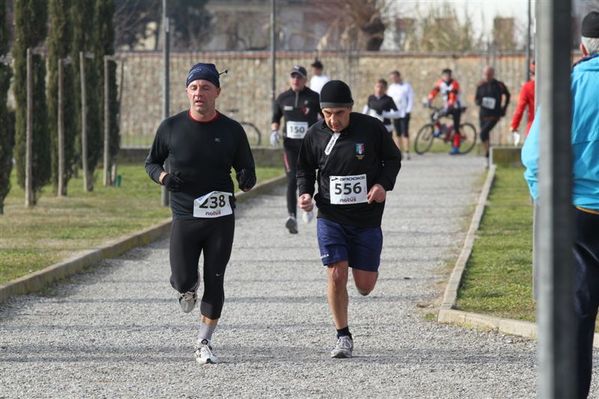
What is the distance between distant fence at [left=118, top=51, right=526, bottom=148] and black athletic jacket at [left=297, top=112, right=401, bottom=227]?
33.9m

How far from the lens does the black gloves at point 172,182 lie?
376 inches

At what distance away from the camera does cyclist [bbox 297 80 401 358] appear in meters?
9.68

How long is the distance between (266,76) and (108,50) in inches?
842

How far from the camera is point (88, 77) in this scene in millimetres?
25484

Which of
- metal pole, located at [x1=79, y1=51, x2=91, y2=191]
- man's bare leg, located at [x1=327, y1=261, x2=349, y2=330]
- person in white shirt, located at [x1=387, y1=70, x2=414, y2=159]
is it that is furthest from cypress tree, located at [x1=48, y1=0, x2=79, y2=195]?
man's bare leg, located at [x1=327, y1=261, x2=349, y2=330]

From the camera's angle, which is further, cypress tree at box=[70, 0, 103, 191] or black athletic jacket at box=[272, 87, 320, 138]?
cypress tree at box=[70, 0, 103, 191]

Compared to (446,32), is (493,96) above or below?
below

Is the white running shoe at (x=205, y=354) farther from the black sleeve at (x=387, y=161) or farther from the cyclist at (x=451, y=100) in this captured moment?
the cyclist at (x=451, y=100)

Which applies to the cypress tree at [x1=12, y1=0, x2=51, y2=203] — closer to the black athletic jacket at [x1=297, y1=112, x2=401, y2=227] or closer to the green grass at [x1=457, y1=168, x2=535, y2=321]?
the green grass at [x1=457, y1=168, x2=535, y2=321]

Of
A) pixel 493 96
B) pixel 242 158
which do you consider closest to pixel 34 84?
pixel 242 158

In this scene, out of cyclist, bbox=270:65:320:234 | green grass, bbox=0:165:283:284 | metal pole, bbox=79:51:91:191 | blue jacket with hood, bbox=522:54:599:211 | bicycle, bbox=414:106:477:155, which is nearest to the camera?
blue jacket with hood, bbox=522:54:599:211

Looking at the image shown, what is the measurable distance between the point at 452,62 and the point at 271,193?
21.7m

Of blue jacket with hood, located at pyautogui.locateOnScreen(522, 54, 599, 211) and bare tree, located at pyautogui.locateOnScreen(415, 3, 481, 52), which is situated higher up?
bare tree, located at pyautogui.locateOnScreen(415, 3, 481, 52)

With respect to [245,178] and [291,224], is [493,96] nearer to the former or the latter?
[291,224]
